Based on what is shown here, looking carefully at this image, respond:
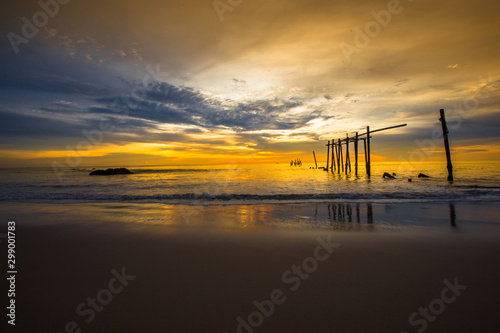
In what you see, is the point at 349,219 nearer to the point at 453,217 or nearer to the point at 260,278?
the point at 453,217

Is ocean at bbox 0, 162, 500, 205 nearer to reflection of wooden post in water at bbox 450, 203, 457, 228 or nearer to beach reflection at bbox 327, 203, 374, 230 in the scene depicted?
reflection of wooden post in water at bbox 450, 203, 457, 228

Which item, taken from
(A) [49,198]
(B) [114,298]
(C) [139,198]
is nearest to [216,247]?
(B) [114,298]

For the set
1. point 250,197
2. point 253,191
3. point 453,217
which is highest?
point 253,191

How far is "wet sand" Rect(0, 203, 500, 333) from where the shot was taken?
212cm

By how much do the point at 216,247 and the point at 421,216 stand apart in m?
6.51

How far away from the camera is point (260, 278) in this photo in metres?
2.92

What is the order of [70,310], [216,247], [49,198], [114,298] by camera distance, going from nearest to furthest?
[70,310]
[114,298]
[216,247]
[49,198]

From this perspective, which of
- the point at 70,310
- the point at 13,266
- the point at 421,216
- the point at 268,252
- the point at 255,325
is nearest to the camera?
the point at 255,325

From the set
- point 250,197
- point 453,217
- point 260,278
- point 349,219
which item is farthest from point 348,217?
point 250,197

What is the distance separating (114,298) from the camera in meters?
2.54

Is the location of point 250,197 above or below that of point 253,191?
below

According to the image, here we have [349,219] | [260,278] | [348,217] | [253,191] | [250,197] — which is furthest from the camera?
[253,191]

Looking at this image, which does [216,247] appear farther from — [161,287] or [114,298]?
[114,298]

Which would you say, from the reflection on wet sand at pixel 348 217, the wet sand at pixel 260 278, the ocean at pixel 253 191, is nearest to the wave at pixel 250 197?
the ocean at pixel 253 191
